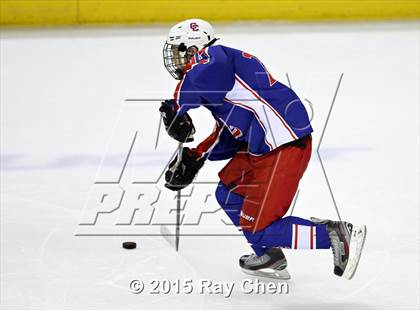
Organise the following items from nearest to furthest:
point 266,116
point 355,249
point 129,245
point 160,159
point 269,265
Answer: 1. point 355,249
2. point 266,116
3. point 269,265
4. point 129,245
5. point 160,159

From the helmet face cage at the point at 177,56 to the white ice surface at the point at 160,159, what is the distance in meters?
0.69

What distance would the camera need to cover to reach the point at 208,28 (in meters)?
3.26

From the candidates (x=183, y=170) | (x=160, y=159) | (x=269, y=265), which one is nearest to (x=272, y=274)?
(x=269, y=265)

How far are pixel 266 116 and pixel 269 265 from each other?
54 centimetres

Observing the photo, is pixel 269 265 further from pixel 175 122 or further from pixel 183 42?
pixel 183 42

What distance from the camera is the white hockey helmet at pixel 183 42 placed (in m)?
3.21

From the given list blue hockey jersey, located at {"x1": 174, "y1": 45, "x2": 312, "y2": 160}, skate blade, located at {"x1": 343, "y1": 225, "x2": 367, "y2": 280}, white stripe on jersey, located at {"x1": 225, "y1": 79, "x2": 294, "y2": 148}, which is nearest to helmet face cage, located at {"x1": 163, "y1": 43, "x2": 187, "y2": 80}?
blue hockey jersey, located at {"x1": 174, "y1": 45, "x2": 312, "y2": 160}

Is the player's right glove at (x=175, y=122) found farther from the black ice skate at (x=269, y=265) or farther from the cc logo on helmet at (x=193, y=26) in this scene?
the black ice skate at (x=269, y=265)

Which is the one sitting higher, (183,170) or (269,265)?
(183,170)

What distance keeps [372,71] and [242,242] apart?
10.3 feet

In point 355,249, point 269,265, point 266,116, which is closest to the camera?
point 355,249

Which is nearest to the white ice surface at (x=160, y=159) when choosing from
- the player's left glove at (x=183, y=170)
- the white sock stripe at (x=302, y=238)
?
the white sock stripe at (x=302, y=238)

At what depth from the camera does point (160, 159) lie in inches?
188

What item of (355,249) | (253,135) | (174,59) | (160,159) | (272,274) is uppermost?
(160,159)
